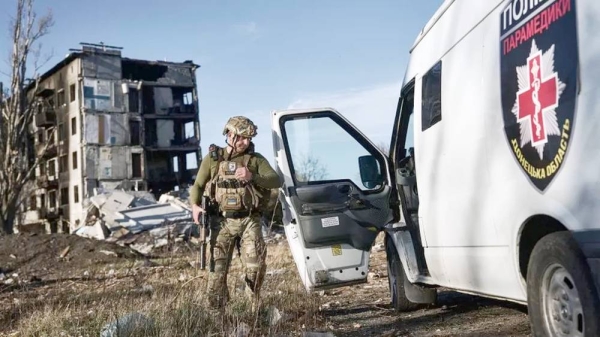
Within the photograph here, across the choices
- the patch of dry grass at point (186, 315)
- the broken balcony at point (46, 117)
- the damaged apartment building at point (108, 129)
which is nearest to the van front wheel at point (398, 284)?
the patch of dry grass at point (186, 315)

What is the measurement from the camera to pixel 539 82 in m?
2.96

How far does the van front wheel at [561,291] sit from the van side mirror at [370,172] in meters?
2.77

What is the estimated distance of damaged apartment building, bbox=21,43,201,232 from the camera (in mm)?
44500

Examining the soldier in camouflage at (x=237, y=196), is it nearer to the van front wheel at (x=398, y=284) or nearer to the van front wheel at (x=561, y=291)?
the van front wheel at (x=398, y=284)

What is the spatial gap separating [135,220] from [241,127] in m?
25.5

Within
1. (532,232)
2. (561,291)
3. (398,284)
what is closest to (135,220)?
(398,284)

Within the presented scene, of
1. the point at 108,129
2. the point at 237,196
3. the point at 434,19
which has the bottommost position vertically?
the point at 237,196

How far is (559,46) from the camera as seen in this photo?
2789 mm

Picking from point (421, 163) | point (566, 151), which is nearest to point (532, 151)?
point (566, 151)

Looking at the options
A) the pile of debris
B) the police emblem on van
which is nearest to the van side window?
the police emblem on van

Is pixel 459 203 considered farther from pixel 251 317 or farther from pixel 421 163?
pixel 251 317

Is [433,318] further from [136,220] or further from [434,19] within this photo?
[136,220]

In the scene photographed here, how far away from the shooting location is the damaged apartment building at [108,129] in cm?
4450

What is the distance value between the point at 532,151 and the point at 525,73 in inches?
15.3
